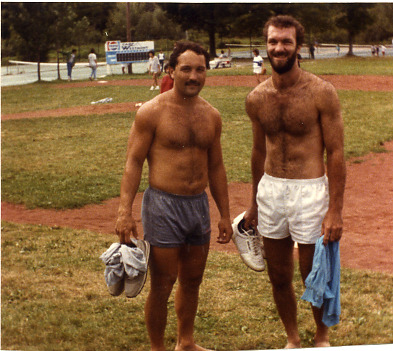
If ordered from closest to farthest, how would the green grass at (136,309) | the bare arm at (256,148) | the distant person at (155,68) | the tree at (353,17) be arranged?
the bare arm at (256,148), the green grass at (136,309), the tree at (353,17), the distant person at (155,68)

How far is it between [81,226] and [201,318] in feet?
9.88

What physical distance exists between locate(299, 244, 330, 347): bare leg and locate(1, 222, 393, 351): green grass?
1.16 ft

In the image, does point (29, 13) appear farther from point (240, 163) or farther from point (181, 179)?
point (181, 179)

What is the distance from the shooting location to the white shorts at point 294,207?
3686 mm

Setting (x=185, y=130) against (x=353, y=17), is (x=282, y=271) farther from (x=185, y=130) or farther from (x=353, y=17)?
(x=353, y=17)

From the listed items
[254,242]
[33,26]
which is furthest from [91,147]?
[254,242]

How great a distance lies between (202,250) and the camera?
3795mm

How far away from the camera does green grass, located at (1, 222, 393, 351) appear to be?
4.40m

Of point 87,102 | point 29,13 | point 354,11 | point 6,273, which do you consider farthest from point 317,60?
point 6,273

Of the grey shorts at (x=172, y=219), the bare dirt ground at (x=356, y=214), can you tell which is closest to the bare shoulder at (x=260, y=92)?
the grey shorts at (x=172, y=219)

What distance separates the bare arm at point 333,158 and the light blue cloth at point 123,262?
42.5 inches

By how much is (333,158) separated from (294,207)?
367 mm

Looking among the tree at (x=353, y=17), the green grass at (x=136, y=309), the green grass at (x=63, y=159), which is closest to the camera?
the green grass at (x=136, y=309)

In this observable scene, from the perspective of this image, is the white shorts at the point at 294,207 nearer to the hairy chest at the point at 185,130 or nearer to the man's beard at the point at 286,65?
the hairy chest at the point at 185,130
